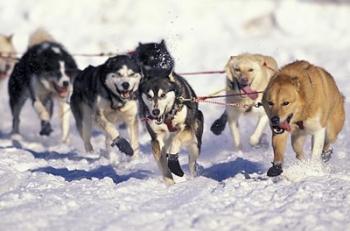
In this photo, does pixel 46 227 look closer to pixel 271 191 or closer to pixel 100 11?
pixel 271 191

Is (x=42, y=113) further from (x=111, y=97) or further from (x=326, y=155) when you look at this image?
(x=326, y=155)

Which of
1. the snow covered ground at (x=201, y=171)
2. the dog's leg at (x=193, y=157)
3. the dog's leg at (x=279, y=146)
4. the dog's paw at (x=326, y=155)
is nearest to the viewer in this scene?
the snow covered ground at (x=201, y=171)

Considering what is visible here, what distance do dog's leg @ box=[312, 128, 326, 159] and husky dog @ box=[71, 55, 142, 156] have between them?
5.39ft

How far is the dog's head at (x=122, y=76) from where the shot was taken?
6.48m

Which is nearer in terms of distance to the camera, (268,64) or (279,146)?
(279,146)

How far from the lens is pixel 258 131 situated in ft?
22.5

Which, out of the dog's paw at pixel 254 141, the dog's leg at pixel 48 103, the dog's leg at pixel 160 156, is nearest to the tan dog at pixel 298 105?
the dog's leg at pixel 160 156

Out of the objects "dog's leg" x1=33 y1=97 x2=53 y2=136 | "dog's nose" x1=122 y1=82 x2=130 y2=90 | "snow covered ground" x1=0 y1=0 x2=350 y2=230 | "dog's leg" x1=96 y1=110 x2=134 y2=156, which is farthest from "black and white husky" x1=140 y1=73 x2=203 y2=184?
"dog's leg" x1=33 y1=97 x2=53 y2=136

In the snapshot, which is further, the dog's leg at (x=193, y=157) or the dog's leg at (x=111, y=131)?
the dog's leg at (x=111, y=131)

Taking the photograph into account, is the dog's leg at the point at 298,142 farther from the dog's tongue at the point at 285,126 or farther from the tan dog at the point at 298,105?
the dog's tongue at the point at 285,126

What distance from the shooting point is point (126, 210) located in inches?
165

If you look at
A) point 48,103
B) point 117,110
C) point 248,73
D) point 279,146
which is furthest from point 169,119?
point 48,103

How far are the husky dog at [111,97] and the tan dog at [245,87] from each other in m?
0.74

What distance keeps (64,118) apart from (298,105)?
12.0 ft
